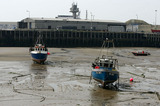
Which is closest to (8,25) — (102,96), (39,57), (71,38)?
(71,38)

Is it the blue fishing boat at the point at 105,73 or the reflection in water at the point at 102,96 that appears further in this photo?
the blue fishing boat at the point at 105,73

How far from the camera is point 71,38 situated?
7262cm

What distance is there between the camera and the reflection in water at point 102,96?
17.1m

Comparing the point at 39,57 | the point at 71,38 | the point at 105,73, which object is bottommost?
the point at 39,57

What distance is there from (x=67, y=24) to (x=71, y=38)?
55.7 ft

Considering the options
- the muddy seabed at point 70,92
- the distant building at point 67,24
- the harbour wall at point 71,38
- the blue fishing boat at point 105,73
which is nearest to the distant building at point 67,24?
the distant building at point 67,24

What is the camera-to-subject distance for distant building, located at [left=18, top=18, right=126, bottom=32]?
282 ft

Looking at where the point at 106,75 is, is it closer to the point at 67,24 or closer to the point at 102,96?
the point at 102,96

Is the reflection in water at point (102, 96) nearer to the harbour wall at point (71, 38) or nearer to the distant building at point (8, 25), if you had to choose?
the harbour wall at point (71, 38)

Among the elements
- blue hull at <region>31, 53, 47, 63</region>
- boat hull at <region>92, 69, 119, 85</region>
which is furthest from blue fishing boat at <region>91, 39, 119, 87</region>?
blue hull at <region>31, 53, 47, 63</region>

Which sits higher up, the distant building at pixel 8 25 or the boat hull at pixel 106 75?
the distant building at pixel 8 25

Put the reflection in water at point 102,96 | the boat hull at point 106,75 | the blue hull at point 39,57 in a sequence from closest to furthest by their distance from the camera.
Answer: the reflection in water at point 102,96
the boat hull at point 106,75
the blue hull at point 39,57

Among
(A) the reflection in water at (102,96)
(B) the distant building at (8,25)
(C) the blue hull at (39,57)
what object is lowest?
(A) the reflection in water at (102,96)

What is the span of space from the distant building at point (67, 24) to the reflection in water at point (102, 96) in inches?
2632
